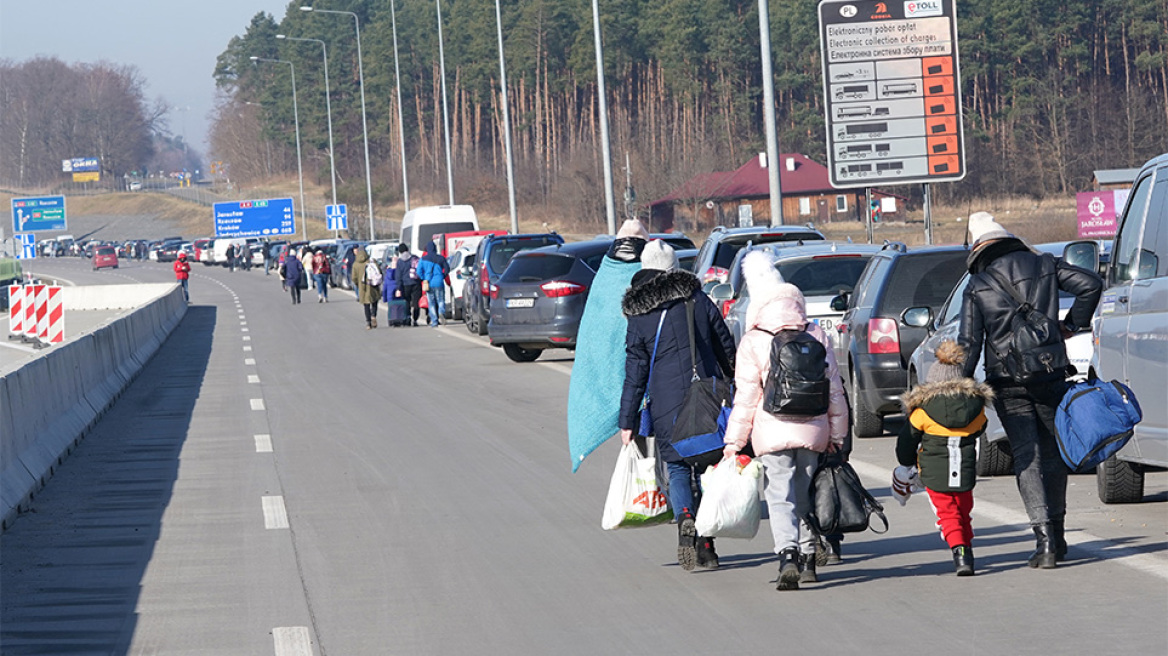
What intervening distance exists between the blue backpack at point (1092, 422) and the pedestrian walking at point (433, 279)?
2654 centimetres

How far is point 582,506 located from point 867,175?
1650cm

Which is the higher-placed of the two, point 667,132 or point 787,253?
point 667,132

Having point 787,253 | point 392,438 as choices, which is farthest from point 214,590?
point 787,253

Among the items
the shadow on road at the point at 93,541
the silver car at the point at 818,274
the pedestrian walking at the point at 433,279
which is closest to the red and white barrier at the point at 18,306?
the pedestrian walking at the point at 433,279

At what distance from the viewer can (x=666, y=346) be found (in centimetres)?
757

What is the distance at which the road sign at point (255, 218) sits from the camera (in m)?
88.9

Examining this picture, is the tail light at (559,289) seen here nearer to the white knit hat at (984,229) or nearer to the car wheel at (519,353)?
the car wheel at (519,353)

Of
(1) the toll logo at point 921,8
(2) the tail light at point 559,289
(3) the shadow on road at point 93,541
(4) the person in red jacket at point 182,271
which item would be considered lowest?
(3) the shadow on road at point 93,541

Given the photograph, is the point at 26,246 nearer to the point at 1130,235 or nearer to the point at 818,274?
the point at 818,274

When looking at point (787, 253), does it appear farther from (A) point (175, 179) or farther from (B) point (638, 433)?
(A) point (175, 179)

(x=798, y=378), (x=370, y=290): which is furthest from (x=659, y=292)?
(x=370, y=290)

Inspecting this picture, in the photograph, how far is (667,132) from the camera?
105688mm

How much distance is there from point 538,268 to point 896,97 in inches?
271

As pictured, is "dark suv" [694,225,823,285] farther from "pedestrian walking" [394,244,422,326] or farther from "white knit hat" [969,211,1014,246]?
"pedestrian walking" [394,244,422,326]
